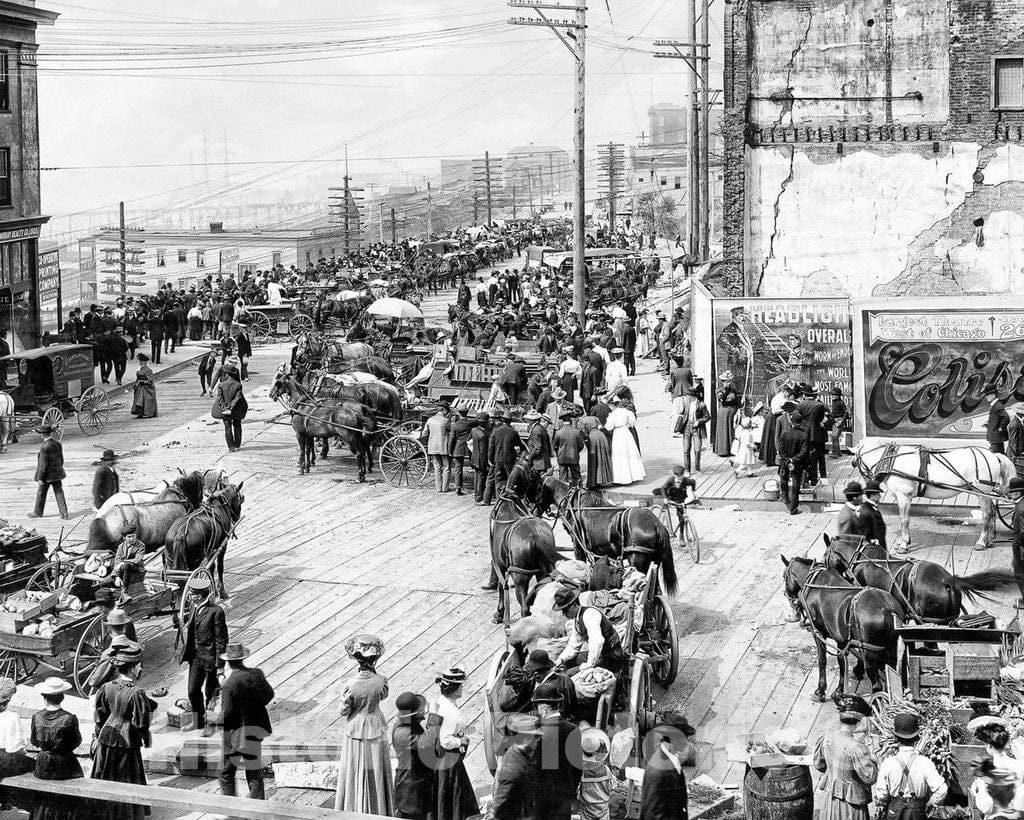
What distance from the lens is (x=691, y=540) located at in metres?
18.9

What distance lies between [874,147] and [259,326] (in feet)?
68.1

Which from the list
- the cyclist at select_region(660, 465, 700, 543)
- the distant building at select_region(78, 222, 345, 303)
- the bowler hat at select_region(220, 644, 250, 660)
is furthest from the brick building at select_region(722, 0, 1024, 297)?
the distant building at select_region(78, 222, 345, 303)

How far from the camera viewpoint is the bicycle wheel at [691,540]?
59.4ft

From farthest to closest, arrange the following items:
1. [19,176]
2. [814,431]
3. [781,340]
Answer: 1. [19,176]
2. [781,340]
3. [814,431]

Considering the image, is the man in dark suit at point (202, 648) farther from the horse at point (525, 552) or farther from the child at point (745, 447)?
the child at point (745, 447)

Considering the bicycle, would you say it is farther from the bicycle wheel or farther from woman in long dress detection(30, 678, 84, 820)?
woman in long dress detection(30, 678, 84, 820)

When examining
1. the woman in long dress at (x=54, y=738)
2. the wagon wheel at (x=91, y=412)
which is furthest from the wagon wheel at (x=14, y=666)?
the wagon wheel at (x=91, y=412)

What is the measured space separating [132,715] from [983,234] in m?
21.3

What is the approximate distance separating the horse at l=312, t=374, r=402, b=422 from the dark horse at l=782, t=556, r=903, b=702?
464 inches

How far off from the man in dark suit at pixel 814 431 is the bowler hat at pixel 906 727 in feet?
37.5

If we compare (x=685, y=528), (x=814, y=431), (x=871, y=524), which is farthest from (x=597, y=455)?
(x=871, y=524)

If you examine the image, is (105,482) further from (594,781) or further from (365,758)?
(594,781)

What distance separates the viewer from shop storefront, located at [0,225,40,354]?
3744 cm

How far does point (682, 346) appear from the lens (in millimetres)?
33656
